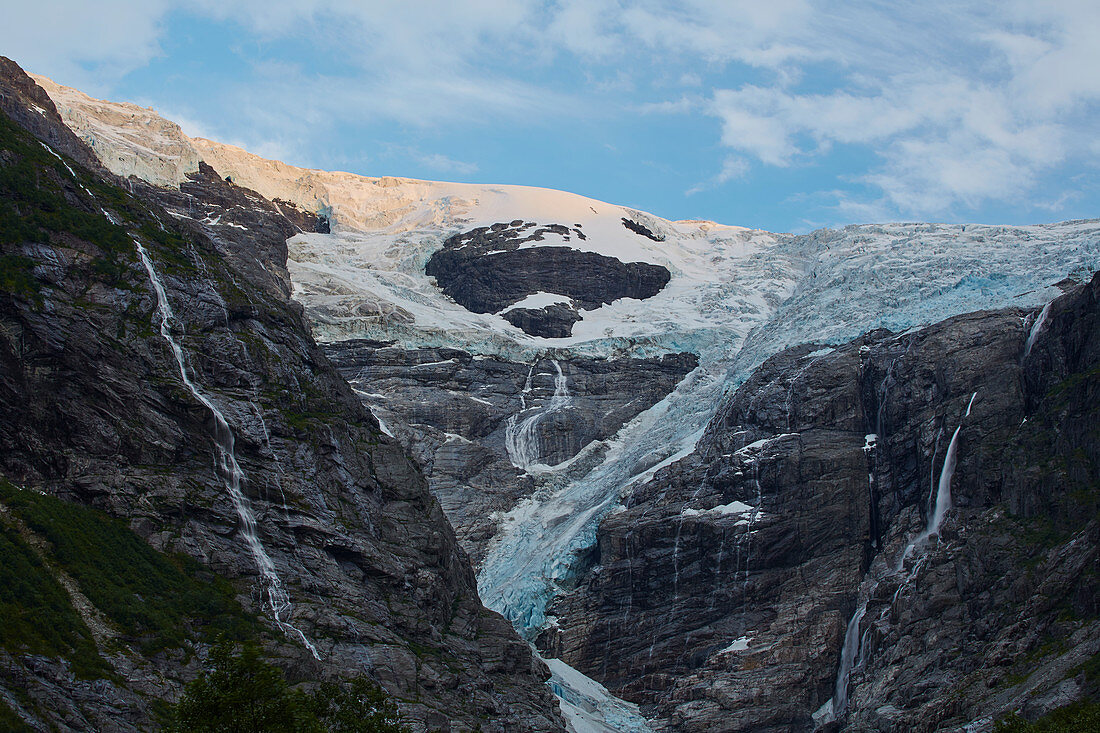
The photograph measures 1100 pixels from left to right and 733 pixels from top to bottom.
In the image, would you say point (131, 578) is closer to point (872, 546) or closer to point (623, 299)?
point (872, 546)

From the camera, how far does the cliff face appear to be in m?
57.0

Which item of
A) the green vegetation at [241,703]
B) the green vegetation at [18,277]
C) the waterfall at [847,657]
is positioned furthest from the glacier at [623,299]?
the green vegetation at [241,703]

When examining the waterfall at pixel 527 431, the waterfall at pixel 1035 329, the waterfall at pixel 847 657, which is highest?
the waterfall at pixel 527 431

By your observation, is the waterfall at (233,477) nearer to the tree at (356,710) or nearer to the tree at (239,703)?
the tree at (356,710)

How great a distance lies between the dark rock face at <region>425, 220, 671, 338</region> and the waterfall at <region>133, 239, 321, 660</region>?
299 feet

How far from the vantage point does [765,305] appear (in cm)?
15625

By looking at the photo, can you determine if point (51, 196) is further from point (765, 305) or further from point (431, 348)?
point (765, 305)

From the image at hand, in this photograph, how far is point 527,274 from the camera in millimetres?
166875

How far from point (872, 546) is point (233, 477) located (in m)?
51.4

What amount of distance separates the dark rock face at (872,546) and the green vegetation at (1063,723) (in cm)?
970

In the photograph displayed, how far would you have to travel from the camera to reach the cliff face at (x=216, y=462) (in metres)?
→ 57.0

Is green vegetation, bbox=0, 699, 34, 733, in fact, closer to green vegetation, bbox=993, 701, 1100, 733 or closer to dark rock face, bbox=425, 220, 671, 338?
green vegetation, bbox=993, 701, 1100, 733

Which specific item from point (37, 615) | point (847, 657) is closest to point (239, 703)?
point (37, 615)

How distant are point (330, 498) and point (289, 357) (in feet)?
46.0
